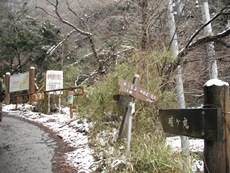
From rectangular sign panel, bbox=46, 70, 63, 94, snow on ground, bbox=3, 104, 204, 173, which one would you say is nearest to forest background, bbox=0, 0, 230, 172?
snow on ground, bbox=3, 104, 204, 173

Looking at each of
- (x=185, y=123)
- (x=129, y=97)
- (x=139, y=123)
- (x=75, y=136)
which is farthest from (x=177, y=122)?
(x=75, y=136)

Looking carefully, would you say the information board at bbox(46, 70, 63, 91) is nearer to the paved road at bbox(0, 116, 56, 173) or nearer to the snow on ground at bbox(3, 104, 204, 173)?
the snow on ground at bbox(3, 104, 204, 173)

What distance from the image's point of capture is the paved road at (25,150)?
4.59 meters

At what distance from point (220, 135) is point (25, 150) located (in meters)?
4.94

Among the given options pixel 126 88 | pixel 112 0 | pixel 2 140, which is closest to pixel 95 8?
pixel 112 0

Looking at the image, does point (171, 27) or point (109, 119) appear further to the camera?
point (171, 27)

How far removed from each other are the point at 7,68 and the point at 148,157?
61.5 feet

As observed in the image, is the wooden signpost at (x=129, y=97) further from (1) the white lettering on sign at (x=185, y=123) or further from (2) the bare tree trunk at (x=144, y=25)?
(2) the bare tree trunk at (x=144, y=25)

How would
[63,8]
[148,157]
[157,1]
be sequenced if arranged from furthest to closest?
1. [63,8]
2. [157,1]
3. [148,157]

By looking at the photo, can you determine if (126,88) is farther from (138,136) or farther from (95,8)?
(95,8)

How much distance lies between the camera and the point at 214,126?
179 centimetres

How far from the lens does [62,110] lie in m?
11.6

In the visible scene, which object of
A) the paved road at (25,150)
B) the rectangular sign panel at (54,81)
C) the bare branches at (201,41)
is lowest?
the paved road at (25,150)

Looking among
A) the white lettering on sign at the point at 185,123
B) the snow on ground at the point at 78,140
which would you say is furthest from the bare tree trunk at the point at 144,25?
the white lettering on sign at the point at 185,123
